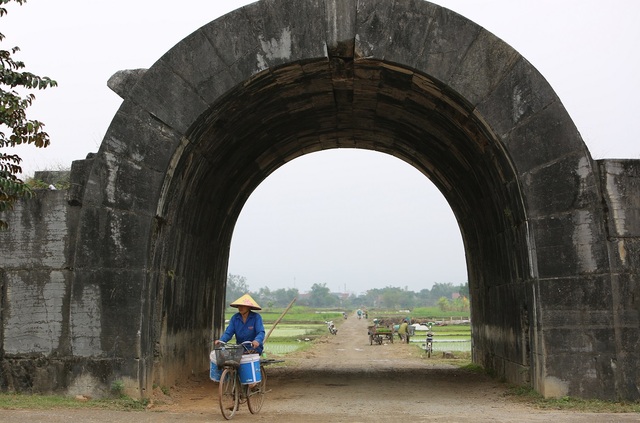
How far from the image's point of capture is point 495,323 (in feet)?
47.5

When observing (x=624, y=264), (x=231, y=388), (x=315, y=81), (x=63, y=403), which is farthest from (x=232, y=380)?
(x=624, y=264)

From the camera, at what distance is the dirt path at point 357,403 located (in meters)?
9.42

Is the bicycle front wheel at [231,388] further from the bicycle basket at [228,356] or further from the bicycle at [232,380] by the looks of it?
the bicycle basket at [228,356]

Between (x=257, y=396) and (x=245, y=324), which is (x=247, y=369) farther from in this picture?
(x=257, y=396)

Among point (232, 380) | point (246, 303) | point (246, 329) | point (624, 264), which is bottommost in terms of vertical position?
point (232, 380)

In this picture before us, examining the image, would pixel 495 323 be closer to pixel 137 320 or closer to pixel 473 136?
pixel 473 136

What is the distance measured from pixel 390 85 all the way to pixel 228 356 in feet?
17.4

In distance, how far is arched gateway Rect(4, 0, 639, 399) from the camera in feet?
34.6

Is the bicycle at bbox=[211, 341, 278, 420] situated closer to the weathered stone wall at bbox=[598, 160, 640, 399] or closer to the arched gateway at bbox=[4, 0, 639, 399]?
the arched gateway at bbox=[4, 0, 639, 399]

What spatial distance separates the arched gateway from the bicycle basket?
160 centimetres

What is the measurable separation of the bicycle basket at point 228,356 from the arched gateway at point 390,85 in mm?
1602

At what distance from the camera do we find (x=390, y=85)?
12.3 metres

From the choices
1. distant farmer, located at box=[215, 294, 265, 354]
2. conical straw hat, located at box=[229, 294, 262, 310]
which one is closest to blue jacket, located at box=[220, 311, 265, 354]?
distant farmer, located at box=[215, 294, 265, 354]

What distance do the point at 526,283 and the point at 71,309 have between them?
6.63 meters
